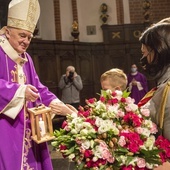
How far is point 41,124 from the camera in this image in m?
2.42

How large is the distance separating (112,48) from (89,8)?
1446mm

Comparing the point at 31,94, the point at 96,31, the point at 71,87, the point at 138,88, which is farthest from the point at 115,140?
the point at 96,31

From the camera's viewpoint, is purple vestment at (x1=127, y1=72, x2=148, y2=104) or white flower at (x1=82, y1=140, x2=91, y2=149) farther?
purple vestment at (x1=127, y1=72, x2=148, y2=104)

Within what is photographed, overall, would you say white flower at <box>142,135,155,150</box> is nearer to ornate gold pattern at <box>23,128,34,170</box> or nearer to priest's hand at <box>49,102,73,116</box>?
priest's hand at <box>49,102,73,116</box>

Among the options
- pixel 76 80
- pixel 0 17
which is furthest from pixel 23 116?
pixel 0 17

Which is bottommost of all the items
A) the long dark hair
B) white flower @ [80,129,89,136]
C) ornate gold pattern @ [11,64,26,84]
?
white flower @ [80,129,89,136]

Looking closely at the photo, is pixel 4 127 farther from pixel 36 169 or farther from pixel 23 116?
pixel 36 169

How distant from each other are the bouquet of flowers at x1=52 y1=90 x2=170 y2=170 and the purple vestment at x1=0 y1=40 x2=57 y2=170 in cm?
90

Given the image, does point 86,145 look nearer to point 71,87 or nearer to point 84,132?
point 84,132

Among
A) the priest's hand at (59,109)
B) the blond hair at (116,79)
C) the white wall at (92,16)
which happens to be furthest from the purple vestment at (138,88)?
the priest's hand at (59,109)

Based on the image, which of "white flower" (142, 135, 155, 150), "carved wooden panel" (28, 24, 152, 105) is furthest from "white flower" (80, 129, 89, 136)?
"carved wooden panel" (28, 24, 152, 105)

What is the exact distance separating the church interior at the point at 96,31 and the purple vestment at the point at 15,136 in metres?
6.96

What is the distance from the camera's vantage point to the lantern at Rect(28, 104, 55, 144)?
239cm

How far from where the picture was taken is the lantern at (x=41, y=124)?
2.39 meters
